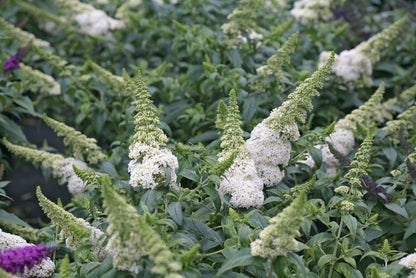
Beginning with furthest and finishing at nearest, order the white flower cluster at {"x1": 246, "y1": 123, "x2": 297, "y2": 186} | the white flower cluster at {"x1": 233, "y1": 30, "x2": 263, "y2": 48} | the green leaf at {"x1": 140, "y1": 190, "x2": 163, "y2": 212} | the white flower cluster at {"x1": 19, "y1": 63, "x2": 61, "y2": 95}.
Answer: the white flower cluster at {"x1": 19, "y1": 63, "x2": 61, "y2": 95}
the white flower cluster at {"x1": 233, "y1": 30, "x2": 263, "y2": 48}
the white flower cluster at {"x1": 246, "y1": 123, "x2": 297, "y2": 186}
the green leaf at {"x1": 140, "y1": 190, "x2": 163, "y2": 212}

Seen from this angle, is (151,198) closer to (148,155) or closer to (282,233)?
(148,155)

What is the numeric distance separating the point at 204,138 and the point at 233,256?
60.1 inches

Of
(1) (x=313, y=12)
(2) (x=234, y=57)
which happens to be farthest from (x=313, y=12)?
(2) (x=234, y=57)

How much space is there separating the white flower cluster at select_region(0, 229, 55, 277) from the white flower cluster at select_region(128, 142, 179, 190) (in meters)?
0.51

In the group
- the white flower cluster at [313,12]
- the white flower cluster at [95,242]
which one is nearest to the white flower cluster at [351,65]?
the white flower cluster at [313,12]

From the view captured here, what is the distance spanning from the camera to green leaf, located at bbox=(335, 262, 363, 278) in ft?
7.64

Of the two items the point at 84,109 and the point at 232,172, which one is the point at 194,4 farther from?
the point at 232,172

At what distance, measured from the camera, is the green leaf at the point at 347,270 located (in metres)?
2.33

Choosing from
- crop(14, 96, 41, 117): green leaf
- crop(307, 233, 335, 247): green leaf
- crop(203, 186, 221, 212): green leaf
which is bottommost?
crop(307, 233, 335, 247): green leaf

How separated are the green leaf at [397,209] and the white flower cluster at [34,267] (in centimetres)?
174

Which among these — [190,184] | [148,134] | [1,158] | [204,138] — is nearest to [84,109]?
[1,158]

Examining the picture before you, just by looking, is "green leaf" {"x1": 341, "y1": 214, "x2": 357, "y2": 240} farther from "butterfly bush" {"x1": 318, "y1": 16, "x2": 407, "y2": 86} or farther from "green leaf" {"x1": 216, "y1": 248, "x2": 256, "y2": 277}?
"butterfly bush" {"x1": 318, "y1": 16, "x2": 407, "y2": 86}

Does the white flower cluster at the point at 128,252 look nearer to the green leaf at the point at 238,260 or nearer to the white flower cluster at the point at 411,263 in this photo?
the green leaf at the point at 238,260

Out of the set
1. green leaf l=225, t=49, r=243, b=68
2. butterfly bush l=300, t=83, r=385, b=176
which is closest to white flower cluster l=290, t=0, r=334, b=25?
green leaf l=225, t=49, r=243, b=68
